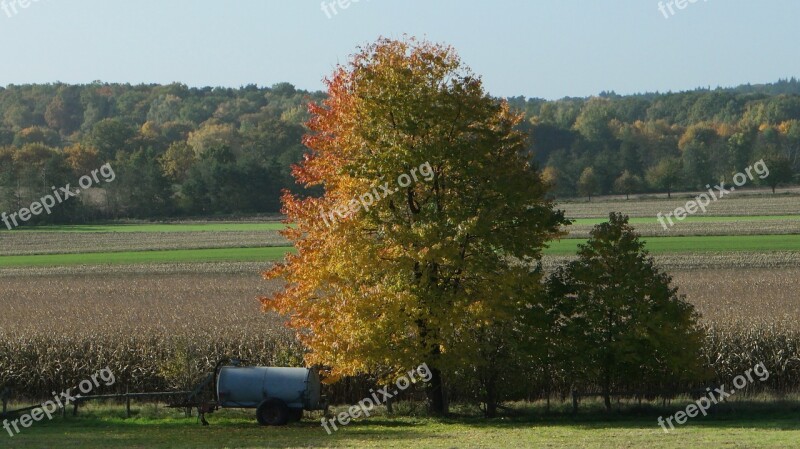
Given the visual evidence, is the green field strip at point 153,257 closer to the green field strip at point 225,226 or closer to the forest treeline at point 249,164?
the green field strip at point 225,226

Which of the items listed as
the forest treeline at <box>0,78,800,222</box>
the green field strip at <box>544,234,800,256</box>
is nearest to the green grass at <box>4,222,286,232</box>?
the forest treeline at <box>0,78,800,222</box>

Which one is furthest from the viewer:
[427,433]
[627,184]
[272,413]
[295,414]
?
[627,184]

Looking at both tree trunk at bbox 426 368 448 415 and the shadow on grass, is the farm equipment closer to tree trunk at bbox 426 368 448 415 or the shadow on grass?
tree trunk at bbox 426 368 448 415

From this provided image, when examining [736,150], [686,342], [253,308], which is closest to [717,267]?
[253,308]

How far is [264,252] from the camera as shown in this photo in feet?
244

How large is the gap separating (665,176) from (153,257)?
285 ft

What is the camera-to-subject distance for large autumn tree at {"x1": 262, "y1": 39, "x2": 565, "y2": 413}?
27.1 m

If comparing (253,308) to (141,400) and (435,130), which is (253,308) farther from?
(435,130)

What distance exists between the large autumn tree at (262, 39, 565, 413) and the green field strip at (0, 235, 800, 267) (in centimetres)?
3900

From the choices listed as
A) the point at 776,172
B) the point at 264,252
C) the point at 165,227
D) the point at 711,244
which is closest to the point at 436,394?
the point at 711,244

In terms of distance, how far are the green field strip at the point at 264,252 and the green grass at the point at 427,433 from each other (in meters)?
40.0

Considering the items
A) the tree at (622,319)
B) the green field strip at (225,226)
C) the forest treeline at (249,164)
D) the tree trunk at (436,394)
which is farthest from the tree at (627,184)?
the tree trunk at (436,394)

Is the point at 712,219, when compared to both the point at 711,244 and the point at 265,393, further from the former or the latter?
the point at 265,393

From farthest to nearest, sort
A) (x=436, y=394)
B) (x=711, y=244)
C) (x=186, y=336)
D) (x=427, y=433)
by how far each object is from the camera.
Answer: (x=711, y=244) → (x=186, y=336) → (x=436, y=394) → (x=427, y=433)
